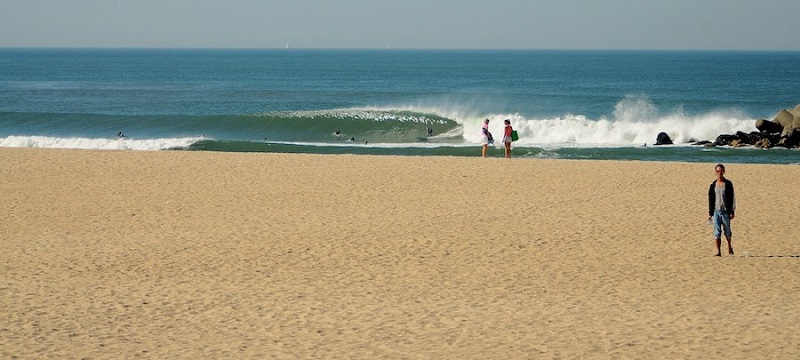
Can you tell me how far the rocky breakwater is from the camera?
30938mm

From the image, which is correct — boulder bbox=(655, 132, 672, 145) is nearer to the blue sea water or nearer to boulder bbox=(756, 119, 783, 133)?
the blue sea water

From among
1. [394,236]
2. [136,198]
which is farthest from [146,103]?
[394,236]

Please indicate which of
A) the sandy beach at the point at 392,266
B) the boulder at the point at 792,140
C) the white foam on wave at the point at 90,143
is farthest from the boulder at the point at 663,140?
the white foam on wave at the point at 90,143

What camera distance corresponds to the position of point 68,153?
24281 mm

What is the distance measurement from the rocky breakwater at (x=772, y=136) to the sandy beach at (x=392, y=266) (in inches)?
452

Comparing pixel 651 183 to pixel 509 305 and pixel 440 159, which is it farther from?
pixel 509 305

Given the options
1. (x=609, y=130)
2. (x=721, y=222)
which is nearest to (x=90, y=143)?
(x=609, y=130)

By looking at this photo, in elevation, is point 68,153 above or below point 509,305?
above

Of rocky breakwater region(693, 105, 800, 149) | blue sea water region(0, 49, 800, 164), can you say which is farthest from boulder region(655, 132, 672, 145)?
rocky breakwater region(693, 105, 800, 149)

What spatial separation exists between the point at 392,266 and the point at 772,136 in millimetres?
23811

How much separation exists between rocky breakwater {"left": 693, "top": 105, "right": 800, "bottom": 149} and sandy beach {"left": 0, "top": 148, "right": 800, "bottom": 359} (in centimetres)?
1149

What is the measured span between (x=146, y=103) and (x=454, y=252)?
44.3 meters

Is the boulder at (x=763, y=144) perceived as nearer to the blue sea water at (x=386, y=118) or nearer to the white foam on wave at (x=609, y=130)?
the blue sea water at (x=386, y=118)

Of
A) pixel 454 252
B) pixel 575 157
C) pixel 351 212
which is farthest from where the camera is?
pixel 575 157
